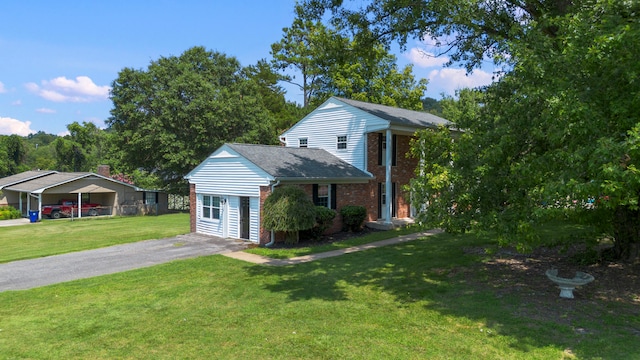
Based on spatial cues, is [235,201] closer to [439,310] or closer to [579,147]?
[439,310]

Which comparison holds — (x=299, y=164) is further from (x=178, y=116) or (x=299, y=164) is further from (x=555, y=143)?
(x=178, y=116)

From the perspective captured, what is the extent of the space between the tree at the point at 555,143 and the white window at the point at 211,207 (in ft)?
41.1

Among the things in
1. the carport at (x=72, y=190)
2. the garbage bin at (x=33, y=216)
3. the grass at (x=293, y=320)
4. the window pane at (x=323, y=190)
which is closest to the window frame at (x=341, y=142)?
Answer: the window pane at (x=323, y=190)

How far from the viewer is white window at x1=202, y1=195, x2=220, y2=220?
64.2ft

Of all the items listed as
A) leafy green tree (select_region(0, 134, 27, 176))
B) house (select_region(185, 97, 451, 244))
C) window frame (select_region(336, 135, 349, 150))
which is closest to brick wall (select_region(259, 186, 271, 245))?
house (select_region(185, 97, 451, 244))

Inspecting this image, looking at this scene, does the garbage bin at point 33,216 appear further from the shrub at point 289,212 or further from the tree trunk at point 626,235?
the tree trunk at point 626,235

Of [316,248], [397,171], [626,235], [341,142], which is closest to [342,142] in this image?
[341,142]

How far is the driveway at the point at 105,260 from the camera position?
38.9 ft

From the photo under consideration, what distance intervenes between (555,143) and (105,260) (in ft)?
46.7

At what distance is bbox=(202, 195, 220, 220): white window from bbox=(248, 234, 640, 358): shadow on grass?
309 inches

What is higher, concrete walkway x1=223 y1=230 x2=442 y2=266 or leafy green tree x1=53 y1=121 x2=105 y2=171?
leafy green tree x1=53 y1=121 x2=105 y2=171

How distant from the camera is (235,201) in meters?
18.5

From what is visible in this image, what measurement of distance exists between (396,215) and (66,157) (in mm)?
55833

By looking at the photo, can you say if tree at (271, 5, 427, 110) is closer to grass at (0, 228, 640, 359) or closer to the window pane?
the window pane
